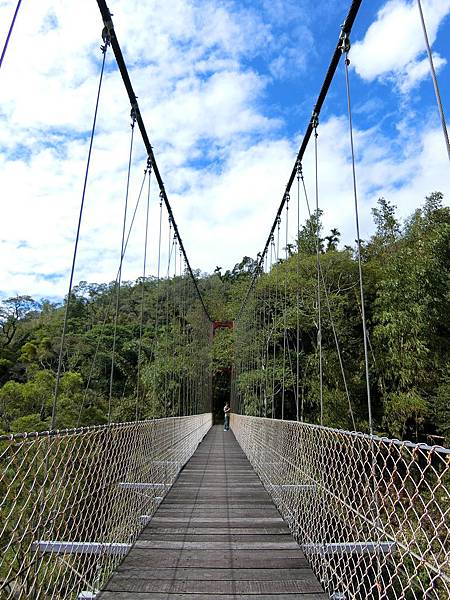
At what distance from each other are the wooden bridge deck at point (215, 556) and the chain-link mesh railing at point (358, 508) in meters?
0.09

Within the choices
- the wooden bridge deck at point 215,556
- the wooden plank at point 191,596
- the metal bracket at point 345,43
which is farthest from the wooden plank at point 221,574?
the metal bracket at point 345,43

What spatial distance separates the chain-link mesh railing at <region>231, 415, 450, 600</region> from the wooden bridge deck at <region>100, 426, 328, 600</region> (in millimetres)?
88

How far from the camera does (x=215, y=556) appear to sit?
171cm

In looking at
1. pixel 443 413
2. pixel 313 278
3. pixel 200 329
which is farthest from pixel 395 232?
pixel 443 413

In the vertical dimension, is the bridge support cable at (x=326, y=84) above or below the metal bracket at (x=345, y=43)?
above

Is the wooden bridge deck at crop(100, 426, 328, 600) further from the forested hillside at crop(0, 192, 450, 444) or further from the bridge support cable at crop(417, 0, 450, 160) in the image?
the forested hillside at crop(0, 192, 450, 444)

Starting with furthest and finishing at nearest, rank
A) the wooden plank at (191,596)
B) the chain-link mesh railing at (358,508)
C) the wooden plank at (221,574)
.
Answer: the wooden plank at (221,574), the wooden plank at (191,596), the chain-link mesh railing at (358,508)

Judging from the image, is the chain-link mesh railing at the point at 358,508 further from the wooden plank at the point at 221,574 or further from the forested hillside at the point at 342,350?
the forested hillside at the point at 342,350

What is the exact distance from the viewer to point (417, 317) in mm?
8406

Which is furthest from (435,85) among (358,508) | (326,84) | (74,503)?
(326,84)

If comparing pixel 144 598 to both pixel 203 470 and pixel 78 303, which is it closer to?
pixel 203 470

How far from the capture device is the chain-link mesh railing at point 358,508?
0.86 meters

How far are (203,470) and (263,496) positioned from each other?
128 centimetres

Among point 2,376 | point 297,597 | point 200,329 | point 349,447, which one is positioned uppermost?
point 200,329
